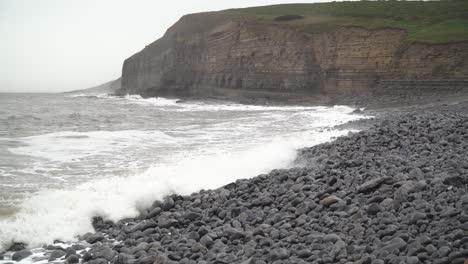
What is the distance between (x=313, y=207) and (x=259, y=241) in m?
1.22

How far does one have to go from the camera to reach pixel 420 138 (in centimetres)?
998

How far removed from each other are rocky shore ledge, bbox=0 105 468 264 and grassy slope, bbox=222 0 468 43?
2809 cm

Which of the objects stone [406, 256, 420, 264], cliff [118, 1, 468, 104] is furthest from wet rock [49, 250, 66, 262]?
cliff [118, 1, 468, 104]

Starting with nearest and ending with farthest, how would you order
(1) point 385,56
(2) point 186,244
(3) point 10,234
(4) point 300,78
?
(2) point 186,244 → (3) point 10,234 → (1) point 385,56 → (4) point 300,78

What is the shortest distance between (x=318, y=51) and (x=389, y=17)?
7.81 meters

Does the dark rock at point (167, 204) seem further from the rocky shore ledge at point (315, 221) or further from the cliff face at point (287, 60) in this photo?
the cliff face at point (287, 60)

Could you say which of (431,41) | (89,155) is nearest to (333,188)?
(89,155)

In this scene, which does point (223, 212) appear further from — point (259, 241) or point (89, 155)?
point (89, 155)

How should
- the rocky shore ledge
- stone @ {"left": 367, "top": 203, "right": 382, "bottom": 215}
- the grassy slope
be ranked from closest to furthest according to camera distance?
the rocky shore ledge
stone @ {"left": 367, "top": 203, "right": 382, "bottom": 215}
the grassy slope

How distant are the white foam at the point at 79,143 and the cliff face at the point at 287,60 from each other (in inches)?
899

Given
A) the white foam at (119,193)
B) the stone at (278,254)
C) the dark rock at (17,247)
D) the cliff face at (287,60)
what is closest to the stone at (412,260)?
the stone at (278,254)

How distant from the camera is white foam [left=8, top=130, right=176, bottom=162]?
1172 centimetres

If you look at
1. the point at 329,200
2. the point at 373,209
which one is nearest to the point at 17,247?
the point at 329,200

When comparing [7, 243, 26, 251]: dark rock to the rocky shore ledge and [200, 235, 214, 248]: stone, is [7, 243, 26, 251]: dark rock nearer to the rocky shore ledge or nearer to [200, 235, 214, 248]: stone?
the rocky shore ledge
